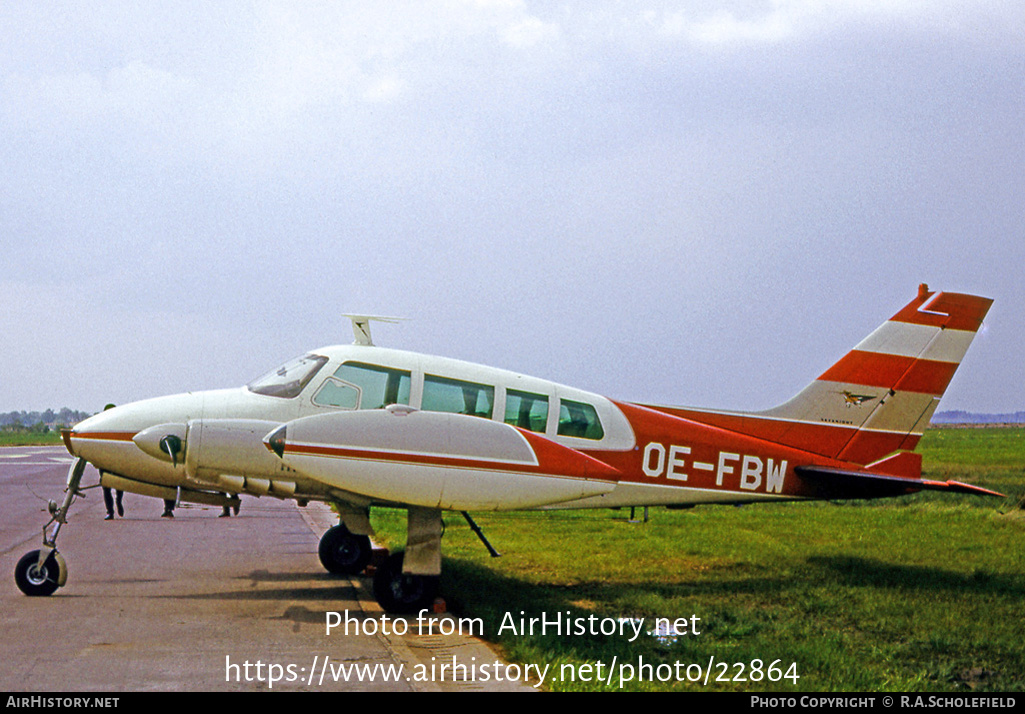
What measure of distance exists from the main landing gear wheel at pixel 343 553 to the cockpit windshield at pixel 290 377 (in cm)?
261

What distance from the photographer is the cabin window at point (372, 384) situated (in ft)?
34.5

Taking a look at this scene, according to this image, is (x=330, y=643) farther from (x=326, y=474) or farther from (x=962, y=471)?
(x=962, y=471)

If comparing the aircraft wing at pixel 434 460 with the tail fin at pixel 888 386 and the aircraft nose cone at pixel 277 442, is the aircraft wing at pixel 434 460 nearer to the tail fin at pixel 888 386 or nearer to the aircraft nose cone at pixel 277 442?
the aircraft nose cone at pixel 277 442

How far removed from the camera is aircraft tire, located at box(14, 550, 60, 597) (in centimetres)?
1002

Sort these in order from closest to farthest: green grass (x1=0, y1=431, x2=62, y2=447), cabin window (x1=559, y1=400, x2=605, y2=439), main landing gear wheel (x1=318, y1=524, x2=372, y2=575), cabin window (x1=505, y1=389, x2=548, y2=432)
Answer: cabin window (x1=505, y1=389, x2=548, y2=432) → cabin window (x1=559, y1=400, x2=605, y2=439) → main landing gear wheel (x1=318, y1=524, x2=372, y2=575) → green grass (x1=0, y1=431, x2=62, y2=447)

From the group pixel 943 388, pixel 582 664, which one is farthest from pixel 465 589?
pixel 943 388

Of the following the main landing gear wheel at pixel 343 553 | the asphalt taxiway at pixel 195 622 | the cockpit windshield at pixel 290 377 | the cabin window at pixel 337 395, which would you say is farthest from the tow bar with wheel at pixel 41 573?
the main landing gear wheel at pixel 343 553

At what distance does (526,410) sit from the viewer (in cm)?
1097

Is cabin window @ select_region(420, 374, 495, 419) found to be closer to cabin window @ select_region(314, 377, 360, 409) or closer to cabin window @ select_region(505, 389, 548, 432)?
cabin window @ select_region(505, 389, 548, 432)

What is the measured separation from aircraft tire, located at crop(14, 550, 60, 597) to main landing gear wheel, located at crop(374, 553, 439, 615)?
355 cm

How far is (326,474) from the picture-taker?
901 cm

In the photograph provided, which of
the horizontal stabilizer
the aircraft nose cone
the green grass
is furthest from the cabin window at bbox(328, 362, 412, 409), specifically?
the green grass

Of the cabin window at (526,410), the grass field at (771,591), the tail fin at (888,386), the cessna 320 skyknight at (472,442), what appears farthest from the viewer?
the tail fin at (888,386)

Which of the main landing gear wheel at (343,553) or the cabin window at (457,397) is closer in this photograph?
the cabin window at (457,397)
